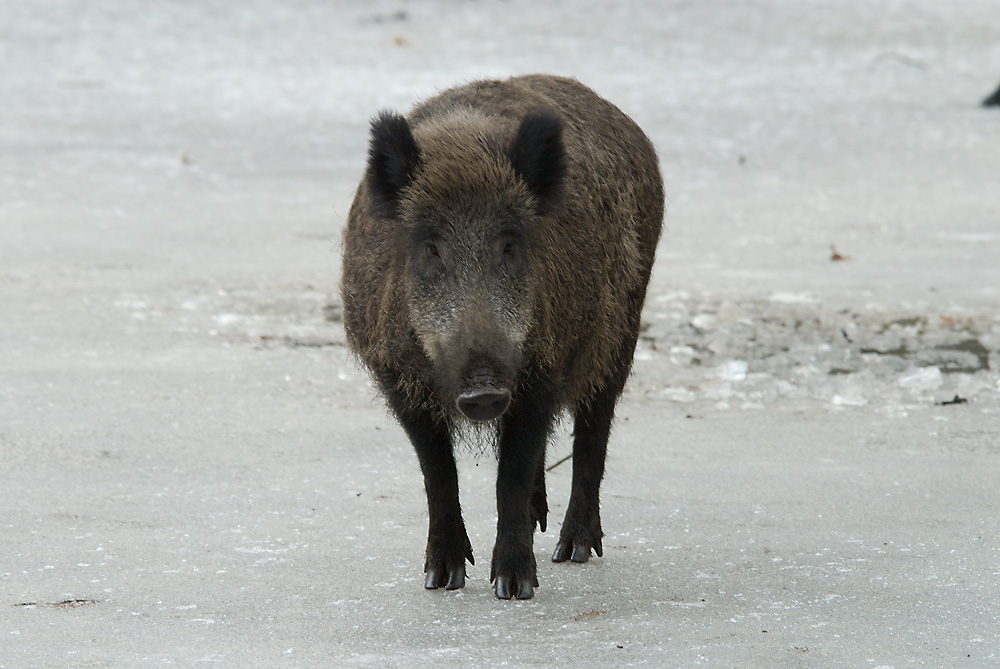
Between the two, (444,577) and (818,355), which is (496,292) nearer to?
(444,577)

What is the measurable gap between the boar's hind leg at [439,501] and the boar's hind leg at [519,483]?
0.13 meters

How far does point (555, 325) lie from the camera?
4391 mm

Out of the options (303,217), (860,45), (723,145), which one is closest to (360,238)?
(303,217)

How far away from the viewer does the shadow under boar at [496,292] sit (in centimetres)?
408

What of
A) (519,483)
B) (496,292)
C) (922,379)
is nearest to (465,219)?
(496,292)

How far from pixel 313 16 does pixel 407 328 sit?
15.2 metres

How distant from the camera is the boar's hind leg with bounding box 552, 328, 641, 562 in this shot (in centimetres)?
481

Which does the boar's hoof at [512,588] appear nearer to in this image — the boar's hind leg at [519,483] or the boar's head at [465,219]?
the boar's hind leg at [519,483]

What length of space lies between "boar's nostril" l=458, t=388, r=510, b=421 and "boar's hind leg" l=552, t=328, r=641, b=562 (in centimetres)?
118

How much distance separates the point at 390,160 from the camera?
425cm

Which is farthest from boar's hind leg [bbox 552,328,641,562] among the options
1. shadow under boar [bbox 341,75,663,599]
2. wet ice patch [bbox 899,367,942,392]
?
wet ice patch [bbox 899,367,942,392]

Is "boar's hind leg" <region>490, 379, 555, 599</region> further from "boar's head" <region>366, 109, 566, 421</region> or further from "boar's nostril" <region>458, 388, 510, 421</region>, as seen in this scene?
"boar's nostril" <region>458, 388, 510, 421</region>

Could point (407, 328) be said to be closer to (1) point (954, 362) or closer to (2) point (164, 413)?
(2) point (164, 413)

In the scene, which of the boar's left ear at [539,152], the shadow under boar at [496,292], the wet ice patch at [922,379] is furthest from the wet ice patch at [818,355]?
the boar's left ear at [539,152]
